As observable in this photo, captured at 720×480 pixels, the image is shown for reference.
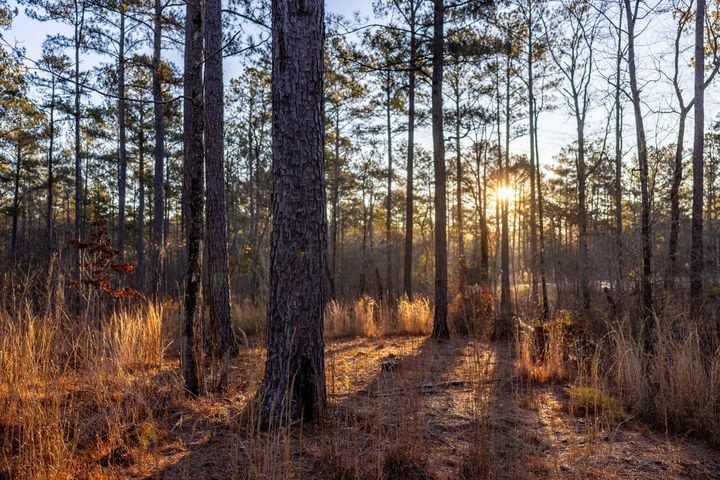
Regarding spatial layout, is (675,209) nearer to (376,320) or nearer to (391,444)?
(376,320)

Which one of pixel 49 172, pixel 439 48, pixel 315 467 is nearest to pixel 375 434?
pixel 315 467

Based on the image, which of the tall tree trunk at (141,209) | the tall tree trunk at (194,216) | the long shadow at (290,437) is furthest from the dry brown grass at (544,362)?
the tall tree trunk at (141,209)

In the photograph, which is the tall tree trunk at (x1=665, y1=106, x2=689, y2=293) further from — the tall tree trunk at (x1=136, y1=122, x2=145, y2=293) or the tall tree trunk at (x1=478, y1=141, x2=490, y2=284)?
the tall tree trunk at (x1=136, y1=122, x2=145, y2=293)

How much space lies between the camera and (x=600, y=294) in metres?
8.52

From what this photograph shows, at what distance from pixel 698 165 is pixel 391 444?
8.67 m

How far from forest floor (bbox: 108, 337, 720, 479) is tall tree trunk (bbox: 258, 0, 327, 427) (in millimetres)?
203

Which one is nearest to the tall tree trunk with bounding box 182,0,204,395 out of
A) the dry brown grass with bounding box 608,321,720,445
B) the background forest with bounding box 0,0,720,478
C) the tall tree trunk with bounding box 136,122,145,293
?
the background forest with bounding box 0,0,720,478

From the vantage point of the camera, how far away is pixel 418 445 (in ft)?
8.06

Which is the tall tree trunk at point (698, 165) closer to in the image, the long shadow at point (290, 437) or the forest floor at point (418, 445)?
the forest floor at point (418, 445)

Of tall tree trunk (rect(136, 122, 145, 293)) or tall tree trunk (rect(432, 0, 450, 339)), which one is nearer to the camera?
tall tree trunk (rect(432, 0, 450, 339))

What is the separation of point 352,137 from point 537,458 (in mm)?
14039

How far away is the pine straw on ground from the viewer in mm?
2225

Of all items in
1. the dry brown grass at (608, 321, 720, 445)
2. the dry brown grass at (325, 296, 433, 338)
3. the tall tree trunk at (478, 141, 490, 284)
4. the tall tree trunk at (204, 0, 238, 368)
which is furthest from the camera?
the tall tree trunk at (478, 141, 490, 284)

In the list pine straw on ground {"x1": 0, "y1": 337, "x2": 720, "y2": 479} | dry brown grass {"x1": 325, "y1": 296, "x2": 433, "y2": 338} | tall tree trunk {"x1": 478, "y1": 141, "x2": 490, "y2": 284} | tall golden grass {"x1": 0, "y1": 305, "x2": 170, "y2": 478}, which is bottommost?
dry brown grass {"x1": 325, "y1": 296, "x2": 433, "y2": 338}
